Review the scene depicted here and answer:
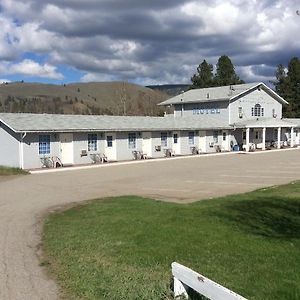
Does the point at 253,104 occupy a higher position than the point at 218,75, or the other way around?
the point at 218,75

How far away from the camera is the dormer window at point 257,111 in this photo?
164 ft

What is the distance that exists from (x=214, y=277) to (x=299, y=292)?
117 centimetres

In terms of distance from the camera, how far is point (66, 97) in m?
166

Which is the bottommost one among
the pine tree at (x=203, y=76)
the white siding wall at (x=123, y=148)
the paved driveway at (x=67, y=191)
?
the paved driveway at (x=67, y=191)

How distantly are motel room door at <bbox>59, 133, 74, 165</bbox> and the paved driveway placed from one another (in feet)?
9.14

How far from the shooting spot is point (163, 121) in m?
39.8

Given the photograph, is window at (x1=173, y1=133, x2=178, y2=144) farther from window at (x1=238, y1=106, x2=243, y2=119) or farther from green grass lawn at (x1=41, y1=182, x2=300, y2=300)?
green grass lawn at (x1=41, y1=182, x2=300, y2=300)

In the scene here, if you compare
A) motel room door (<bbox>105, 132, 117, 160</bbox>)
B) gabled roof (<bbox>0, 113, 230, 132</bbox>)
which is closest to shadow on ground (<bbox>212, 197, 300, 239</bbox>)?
gabled roof (<bbox>0, 113, 230, 132</bbox>)

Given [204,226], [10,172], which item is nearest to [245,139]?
[10,172]

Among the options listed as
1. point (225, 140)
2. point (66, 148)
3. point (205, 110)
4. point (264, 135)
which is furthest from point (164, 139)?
point (264, 135)

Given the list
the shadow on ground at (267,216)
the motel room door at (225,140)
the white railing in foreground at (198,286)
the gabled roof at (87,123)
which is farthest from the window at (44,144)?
the white railing in foreground at (198,286)

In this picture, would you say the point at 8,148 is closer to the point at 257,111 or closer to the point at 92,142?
the point at 92,142

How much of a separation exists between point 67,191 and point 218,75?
2370 inches

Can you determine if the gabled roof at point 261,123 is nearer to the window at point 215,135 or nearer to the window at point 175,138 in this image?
the window at point 215,135
